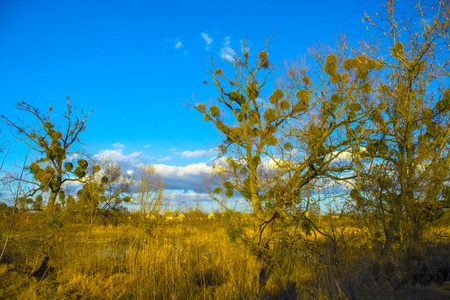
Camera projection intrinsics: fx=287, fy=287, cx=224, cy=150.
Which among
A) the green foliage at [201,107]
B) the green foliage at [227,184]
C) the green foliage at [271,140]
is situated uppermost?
the green foliage at [201,107]

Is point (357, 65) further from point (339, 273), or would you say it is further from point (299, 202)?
point (339, 273)

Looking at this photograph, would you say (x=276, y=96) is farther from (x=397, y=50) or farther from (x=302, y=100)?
(x=397, y=50)

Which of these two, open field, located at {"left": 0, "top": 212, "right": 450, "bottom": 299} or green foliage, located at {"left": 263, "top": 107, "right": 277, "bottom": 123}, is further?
green foliage, located at {"left": 263, "top": 107, "right": 277, "bottom": 123}

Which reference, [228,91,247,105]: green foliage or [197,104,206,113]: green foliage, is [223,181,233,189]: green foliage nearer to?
[197,104,206,113]: green foliage

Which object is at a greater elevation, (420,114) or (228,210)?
(420,114)

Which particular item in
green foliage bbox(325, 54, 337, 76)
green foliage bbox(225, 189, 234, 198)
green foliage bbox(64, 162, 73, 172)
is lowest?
green foliage bbox(225, 189, 234, 198)

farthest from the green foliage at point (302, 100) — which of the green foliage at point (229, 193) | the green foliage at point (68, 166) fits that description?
the green foliage at point (68, 166)

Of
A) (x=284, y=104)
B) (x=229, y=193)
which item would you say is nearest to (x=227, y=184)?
(x=229, y=193)

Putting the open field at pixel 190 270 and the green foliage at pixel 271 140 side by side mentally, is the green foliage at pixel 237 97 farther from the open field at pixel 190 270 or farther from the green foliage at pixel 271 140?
the open field at pixel 190 270

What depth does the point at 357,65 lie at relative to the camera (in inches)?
233

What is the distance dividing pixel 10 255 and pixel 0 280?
5.95 ft

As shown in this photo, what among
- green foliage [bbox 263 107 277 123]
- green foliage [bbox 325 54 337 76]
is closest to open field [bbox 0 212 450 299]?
green foliage [bbox 263 107 277 123]

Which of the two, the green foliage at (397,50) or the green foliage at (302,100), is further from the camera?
the green foliage at (302,100)

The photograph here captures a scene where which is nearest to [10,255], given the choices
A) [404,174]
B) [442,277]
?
[404,174]
